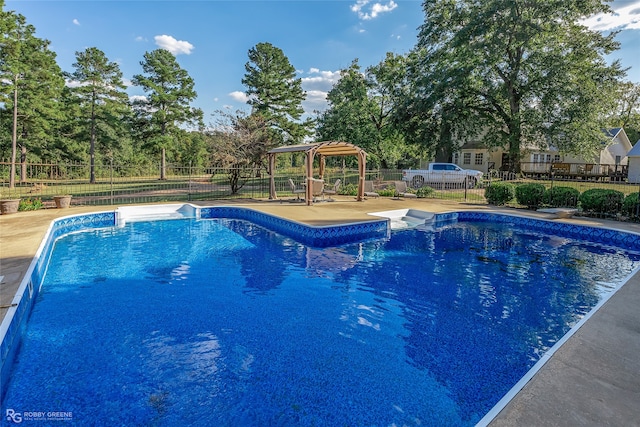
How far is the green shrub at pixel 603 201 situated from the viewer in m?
11.4

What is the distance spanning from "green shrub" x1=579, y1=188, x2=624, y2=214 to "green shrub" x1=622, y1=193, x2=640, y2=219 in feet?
0.63

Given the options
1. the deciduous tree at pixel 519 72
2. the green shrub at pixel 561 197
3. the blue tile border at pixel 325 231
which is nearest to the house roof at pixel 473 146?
the deciduous tree at pixel 519 72

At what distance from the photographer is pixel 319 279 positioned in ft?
20.7

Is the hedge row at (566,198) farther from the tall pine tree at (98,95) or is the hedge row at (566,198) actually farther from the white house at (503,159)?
the tall pine tree at (98,95)

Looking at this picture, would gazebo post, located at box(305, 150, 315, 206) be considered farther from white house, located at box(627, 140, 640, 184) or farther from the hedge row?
white house, located at box(627, 140, 640, 184)

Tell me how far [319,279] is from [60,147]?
105ft

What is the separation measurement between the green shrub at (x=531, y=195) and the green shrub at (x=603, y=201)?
147 cm

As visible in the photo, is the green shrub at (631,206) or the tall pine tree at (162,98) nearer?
the green shrub at (631,206)

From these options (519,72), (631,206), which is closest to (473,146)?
(519,72)

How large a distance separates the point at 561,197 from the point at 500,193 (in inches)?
84.4

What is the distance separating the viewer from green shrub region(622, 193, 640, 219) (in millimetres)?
10883

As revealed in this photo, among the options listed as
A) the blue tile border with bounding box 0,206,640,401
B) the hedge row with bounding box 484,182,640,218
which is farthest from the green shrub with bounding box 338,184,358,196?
the hedge row with bounding box 484,182,640,218

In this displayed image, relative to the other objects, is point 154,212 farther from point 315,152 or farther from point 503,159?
point 503,159

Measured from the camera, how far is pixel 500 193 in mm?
14477
